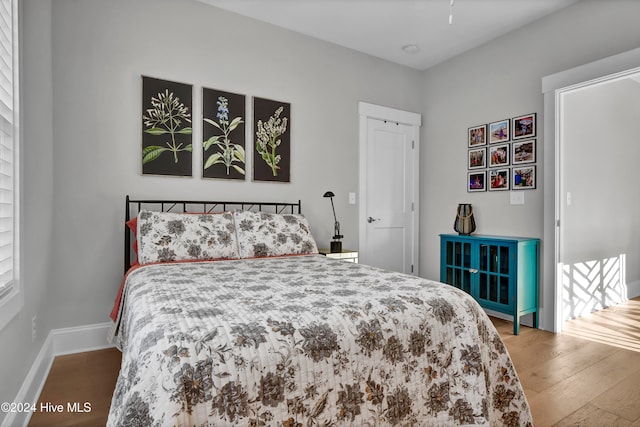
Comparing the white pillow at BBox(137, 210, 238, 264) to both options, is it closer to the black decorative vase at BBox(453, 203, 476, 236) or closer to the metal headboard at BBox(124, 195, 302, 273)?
the metal headboard at BBox(124, 195, 302, 273)

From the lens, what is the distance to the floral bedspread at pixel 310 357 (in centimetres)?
95

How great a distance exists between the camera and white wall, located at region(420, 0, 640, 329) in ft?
9.60

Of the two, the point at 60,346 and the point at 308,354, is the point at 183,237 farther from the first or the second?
the point at 308,354

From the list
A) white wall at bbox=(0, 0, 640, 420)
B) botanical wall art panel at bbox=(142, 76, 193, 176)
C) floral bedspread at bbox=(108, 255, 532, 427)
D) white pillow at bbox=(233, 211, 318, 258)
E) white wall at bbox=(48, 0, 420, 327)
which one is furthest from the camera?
botanical wall art panel at bbox=(142, 76, 193, 176)

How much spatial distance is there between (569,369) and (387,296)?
66.8 inches

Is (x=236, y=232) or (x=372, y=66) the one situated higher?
(x=372, y=66)

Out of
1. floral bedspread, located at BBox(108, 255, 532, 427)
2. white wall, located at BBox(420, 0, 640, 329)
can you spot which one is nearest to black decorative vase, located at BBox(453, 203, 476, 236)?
white wall, located at BBox(420, 0, 640, 329)

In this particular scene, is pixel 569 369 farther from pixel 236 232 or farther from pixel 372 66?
pixel 372 66

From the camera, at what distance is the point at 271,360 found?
3.44 ft

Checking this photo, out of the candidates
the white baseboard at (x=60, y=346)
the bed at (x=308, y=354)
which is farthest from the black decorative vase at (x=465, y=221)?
the white baseboard at (x=60, y=346)

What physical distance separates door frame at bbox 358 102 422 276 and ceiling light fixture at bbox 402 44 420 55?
0.62 metres

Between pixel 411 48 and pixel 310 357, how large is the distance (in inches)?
144

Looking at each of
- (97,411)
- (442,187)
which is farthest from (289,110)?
(97,411)

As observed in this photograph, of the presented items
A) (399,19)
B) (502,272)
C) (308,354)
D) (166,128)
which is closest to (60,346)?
(166,128)
